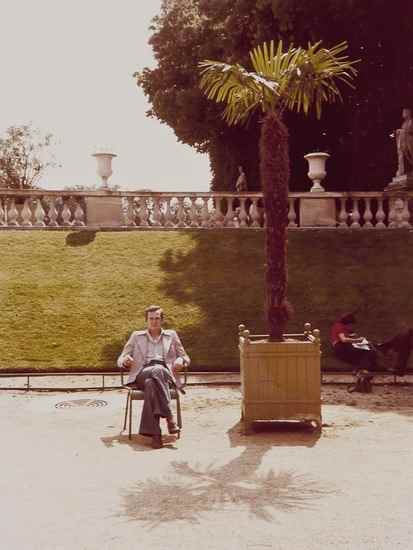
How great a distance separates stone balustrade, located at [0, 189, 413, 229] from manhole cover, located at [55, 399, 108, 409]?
8625 mm

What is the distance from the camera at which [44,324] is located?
1409cm

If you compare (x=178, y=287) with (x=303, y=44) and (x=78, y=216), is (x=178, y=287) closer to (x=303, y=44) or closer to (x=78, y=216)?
(x=78, y=216)

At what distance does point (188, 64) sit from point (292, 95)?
24.5 m

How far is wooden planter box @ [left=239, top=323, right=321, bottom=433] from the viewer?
8.53 meters

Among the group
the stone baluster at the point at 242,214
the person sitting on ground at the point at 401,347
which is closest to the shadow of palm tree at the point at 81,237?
the stone baluster at the point at 242,214

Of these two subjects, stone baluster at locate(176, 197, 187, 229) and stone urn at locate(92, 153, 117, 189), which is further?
stone baluster at locate(176, 197, 187, 229)

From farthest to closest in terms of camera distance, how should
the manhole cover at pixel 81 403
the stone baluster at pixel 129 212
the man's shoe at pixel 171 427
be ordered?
1. the stone baluster at pixel 129 212
2. the manhole cover at pixel 81 403
3. the man's shoe at pixel 171 427

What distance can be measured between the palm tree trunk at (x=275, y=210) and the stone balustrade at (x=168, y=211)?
9.73 meters

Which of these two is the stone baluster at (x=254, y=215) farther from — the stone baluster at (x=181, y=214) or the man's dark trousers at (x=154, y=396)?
the man's dark trousers at (x=154, y=396)

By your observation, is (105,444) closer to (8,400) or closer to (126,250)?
(8,400)

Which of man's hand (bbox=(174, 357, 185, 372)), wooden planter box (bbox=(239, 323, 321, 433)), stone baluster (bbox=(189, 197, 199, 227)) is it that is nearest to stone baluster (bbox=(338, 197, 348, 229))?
stone baluster (bbox=(189, 197, 199, 227))

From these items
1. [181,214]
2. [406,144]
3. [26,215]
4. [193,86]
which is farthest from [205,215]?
[193,86]

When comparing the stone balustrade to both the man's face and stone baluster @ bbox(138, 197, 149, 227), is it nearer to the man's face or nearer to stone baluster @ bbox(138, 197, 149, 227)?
stone baluster @ bbox(138, 197, 149, 227)

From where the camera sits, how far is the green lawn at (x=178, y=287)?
44.8 feet
